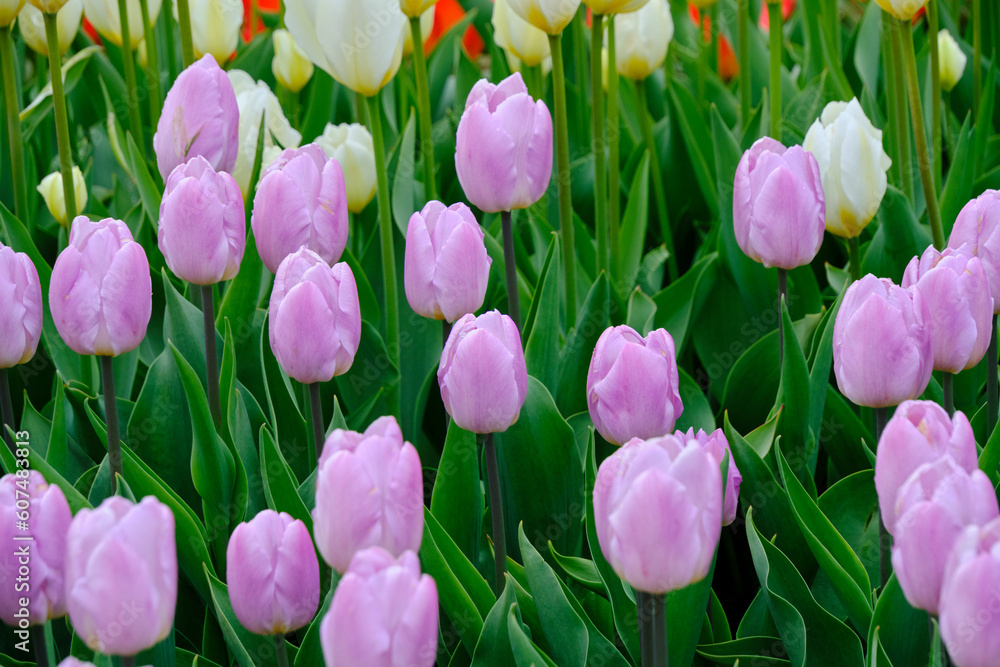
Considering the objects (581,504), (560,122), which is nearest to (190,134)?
(560,122)

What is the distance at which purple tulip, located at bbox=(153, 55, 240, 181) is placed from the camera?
3.93 feet

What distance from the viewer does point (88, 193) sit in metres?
1.76

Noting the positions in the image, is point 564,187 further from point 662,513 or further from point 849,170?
point 662,513

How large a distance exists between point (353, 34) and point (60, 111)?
405 millimetres

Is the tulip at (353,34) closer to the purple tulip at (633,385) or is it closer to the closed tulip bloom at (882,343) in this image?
the purple tulip at (633,385)

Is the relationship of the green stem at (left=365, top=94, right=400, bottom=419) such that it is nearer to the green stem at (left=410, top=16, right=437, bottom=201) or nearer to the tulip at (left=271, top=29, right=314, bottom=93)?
the green stem at (left=410, top=16, right=437, bottom=201)

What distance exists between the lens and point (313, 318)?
0.94 meters

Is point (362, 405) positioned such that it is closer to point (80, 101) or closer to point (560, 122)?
point (560, 122)

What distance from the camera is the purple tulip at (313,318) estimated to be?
938 millimetres

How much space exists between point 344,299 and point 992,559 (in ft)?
1.95

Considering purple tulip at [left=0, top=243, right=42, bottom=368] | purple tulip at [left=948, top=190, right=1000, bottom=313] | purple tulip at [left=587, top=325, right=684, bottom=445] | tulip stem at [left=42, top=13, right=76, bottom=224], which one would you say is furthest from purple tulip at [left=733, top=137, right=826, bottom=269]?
tulip stem at [left=42, top=13, right=76, bottom=224]

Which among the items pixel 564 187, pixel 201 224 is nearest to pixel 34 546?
pixel 201 224

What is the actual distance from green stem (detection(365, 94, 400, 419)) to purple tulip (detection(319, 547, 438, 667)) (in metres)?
0.75

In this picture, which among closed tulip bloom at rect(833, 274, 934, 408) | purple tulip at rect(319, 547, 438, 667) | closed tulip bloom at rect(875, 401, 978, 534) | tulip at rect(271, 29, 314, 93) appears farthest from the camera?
tulip at rect(271, 29, 314, 93)
